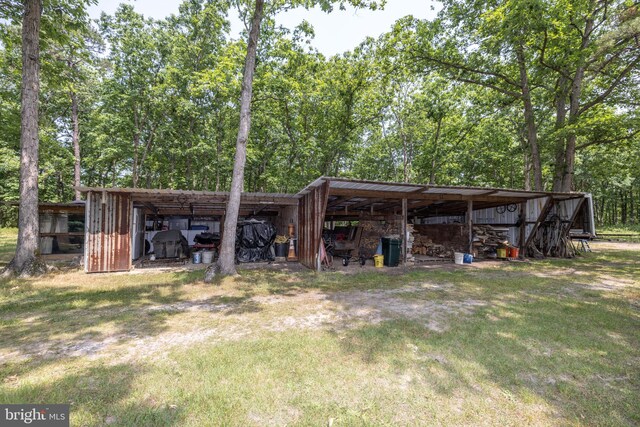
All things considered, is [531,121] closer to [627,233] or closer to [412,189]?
[412,189]

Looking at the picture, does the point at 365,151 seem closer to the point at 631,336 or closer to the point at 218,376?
the point at 631,336

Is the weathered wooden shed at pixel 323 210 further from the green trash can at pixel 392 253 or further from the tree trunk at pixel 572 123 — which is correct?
the tree trunk at pixel 572 123

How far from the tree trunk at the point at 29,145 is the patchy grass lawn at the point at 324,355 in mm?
1569

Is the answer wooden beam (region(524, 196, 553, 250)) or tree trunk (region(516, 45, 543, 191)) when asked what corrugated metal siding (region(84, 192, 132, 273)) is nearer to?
wooden beam (region(524, 196, 553, 250))

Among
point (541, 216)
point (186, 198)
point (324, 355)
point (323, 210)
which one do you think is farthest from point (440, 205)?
point (324, 355)

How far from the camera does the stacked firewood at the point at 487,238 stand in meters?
12.0

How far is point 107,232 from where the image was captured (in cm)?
864

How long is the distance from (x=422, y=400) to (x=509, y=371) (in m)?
1.24

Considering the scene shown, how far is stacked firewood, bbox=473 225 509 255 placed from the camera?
12016 mm

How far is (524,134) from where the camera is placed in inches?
691

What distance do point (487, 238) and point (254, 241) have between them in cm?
1061

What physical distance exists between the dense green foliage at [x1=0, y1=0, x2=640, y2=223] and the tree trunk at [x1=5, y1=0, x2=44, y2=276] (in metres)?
1.57

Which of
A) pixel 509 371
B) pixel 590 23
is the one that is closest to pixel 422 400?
pixel 509 371

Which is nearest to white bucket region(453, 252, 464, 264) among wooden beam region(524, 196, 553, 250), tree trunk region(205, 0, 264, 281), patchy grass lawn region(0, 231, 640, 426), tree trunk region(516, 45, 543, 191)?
wooden beam region(524, 196, 553, 250)
